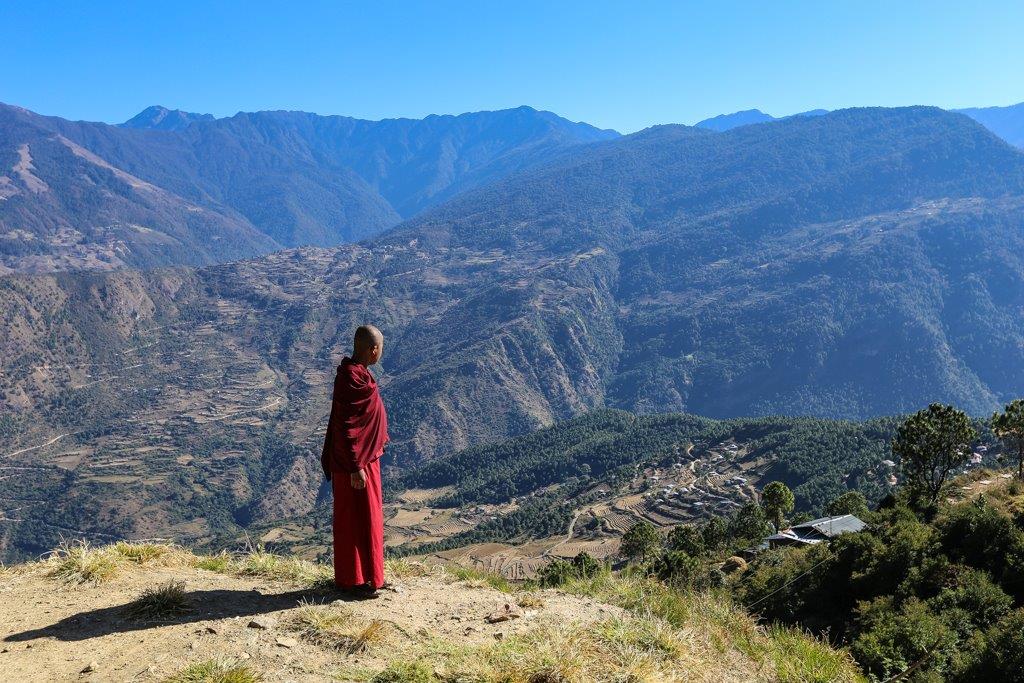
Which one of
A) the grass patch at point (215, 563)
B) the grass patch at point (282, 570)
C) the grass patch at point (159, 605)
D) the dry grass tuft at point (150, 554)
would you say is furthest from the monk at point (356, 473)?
the dry grass tuft at point (150, 554)

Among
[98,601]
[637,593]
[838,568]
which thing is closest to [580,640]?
[637,593]

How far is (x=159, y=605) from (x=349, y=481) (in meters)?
1.89

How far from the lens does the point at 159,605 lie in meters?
5.71

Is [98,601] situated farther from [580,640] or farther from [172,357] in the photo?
[172,357]

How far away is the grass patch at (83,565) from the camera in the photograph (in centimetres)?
676

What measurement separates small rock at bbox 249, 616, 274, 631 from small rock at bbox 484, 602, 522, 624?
5.81 feet

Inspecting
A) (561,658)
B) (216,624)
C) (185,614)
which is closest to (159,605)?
(185,614)

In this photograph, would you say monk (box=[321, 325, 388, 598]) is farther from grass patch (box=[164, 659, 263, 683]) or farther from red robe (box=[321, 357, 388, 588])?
grass patch (box=[164, 659, 263, 683])

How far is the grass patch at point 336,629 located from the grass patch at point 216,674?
2.34 ft

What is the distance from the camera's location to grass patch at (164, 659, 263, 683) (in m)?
4.22

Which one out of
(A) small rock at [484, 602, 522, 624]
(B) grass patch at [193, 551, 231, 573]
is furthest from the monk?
(B) grass patch at [193, 551, 231, 573]

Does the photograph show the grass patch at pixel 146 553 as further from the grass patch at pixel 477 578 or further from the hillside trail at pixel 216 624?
the grass patch at pixel 477 578

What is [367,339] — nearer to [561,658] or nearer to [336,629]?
[336,629]

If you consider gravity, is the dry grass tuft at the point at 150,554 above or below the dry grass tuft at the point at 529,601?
above
